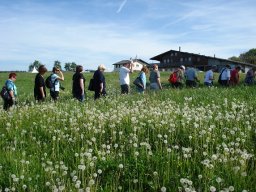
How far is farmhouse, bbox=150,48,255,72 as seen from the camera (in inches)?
4087

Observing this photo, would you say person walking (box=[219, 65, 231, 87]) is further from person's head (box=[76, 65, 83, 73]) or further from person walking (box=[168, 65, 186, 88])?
person's head (box=[76, 65, 83, 73])

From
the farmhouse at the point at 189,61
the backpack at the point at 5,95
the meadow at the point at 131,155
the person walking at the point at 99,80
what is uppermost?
the farmhouse at the point at 189,61

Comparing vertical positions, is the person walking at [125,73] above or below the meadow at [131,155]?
above

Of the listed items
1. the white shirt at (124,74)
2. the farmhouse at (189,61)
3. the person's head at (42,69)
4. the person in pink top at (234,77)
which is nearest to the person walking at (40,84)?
the person's head at (42,69)

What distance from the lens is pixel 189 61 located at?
110 m

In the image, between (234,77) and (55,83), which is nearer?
(55,83)

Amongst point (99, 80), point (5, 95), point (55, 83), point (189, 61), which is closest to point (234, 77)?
point (99, 80)

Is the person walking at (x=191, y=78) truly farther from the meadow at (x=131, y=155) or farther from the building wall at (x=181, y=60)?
the building wall at (x=181, y=60)

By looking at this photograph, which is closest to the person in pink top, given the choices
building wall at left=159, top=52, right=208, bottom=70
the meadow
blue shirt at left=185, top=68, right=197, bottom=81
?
blue shirt at left=185, top=68, right=197, bottom=81

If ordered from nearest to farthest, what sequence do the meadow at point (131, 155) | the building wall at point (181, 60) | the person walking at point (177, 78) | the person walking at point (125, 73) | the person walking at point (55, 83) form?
the meadow at point (131, 155) → the person walking at point (55, 83) → the person walking at point (125, 73) → the person walking at point (177, 78) → the building wall at point (181, 60)

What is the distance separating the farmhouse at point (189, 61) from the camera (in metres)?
104

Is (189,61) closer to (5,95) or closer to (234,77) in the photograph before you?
(234,77)

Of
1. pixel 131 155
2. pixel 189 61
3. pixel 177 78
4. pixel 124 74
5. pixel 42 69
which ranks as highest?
pixel 189 61

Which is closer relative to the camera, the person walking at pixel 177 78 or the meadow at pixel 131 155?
the meadow at pixel 131 155
